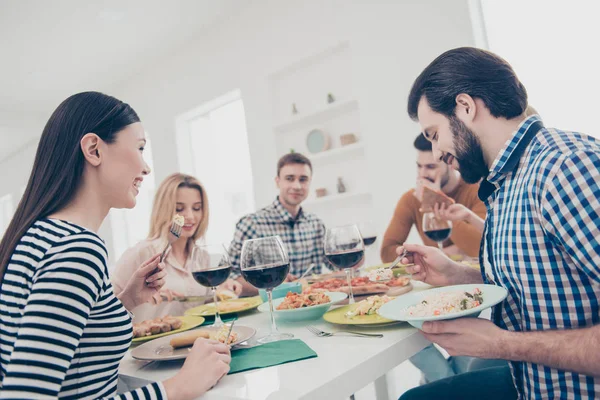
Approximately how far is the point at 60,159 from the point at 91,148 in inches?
2.7

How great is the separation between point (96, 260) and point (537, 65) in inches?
130

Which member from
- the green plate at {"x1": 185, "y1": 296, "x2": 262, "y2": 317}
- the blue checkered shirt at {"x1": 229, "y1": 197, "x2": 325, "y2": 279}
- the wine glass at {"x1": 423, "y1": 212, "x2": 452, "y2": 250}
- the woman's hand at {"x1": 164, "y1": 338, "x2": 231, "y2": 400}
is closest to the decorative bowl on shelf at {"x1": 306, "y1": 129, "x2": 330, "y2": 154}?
the blue checkered shirt at {"x1": 229, "y1": 197, "x2": 325, "y2": 279}

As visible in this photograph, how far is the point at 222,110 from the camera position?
5.63 metres

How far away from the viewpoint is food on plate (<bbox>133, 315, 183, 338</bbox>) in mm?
1178

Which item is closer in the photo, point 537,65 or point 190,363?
point 190,363

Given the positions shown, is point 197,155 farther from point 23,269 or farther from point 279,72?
point 23,269

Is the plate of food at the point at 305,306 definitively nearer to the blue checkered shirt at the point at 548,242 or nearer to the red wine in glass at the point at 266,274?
the red wine in glass at the point at 266,274

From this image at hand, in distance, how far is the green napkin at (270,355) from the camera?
2.83ft

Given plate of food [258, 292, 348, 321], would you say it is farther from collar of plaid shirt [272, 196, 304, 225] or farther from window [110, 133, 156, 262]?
window [110, 133, 156, 262]

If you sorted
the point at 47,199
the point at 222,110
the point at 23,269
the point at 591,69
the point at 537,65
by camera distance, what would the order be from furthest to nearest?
1. the point at 222,110
2. the point at 537,65
3. the point at 591,69
4. the point at 47,199
5. the point at 23,269

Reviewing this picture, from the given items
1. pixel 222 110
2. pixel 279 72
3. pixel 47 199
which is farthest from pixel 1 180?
pixel 47 199

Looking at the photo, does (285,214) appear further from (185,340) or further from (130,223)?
(130,223)

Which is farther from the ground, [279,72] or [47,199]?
[279,72]

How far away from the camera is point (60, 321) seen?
0.70 metres
